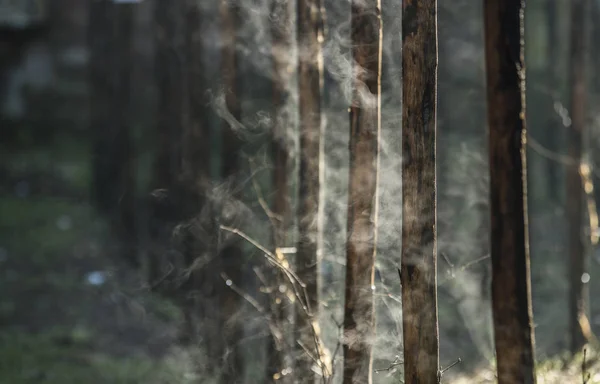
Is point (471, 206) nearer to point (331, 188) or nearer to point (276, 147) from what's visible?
point (331, 188)

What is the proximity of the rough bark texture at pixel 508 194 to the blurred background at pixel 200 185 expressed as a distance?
53 cm

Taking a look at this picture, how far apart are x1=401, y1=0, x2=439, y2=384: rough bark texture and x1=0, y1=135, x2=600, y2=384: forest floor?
3.36 metres

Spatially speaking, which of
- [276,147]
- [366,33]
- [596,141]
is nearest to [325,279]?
[276,147]

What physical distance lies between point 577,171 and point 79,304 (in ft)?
34.3

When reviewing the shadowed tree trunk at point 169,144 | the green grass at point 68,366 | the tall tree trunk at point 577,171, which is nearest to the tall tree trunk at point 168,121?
the shadowed tree trunk at point 169,144

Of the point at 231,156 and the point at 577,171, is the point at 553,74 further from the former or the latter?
the point at 231,156

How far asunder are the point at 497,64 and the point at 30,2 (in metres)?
22.1

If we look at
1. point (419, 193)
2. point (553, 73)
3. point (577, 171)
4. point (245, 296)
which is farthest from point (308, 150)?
point (553, 73)

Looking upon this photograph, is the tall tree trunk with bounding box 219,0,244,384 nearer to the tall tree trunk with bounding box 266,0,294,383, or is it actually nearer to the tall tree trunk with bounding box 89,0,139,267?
the tall tree trunk with bounding box 266,0,294,383

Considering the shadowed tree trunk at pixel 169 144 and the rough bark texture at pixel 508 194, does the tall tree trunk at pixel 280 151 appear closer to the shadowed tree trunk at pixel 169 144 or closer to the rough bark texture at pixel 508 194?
the shadowed tree trunk at pixel 169 144

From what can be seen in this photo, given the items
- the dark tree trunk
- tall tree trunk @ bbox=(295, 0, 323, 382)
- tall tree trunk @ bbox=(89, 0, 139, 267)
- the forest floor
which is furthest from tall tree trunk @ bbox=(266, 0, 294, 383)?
the dark tree trunk

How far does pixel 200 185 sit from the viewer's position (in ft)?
38.7

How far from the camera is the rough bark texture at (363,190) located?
22.5 feet

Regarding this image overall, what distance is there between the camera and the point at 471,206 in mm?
20812
